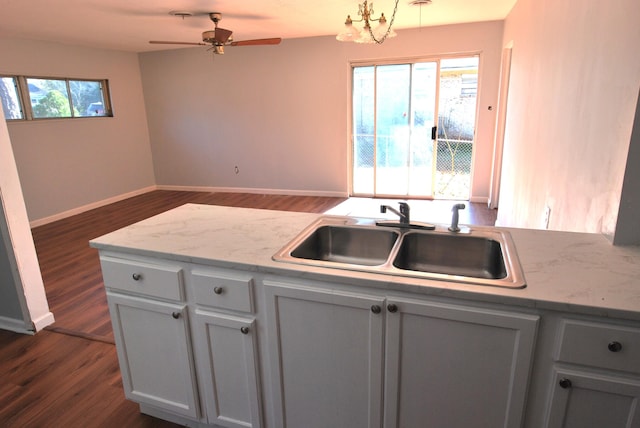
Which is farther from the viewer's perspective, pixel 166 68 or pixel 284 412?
pixel 166 68

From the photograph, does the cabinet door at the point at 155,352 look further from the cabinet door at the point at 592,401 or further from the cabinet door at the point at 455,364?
the cabinet door at the point at 592,401

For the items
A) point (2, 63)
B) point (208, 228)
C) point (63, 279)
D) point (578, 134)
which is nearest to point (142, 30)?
point (2, 63)

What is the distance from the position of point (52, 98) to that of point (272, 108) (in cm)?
309

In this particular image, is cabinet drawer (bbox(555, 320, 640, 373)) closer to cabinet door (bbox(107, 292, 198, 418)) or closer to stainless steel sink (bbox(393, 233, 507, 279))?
stainless steel sink (bbox(393, 233, 507, 279))

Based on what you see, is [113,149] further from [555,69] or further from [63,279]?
[555,69]

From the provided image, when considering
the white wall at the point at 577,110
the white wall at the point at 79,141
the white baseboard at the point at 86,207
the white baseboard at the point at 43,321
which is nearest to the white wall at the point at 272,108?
the white wall at the point at 79,141

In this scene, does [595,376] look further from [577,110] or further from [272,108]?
[272,108]

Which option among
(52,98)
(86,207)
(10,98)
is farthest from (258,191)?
(10,98)

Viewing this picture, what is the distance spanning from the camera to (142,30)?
4.76 m

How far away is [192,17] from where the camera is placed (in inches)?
165

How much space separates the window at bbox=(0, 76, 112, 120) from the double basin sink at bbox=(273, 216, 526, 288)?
508 centimetres

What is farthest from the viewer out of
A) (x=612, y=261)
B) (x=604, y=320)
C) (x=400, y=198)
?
(x=400, y=198)

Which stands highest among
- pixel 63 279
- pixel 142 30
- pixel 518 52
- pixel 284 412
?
pixel 142 30

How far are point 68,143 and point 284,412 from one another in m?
5.58
